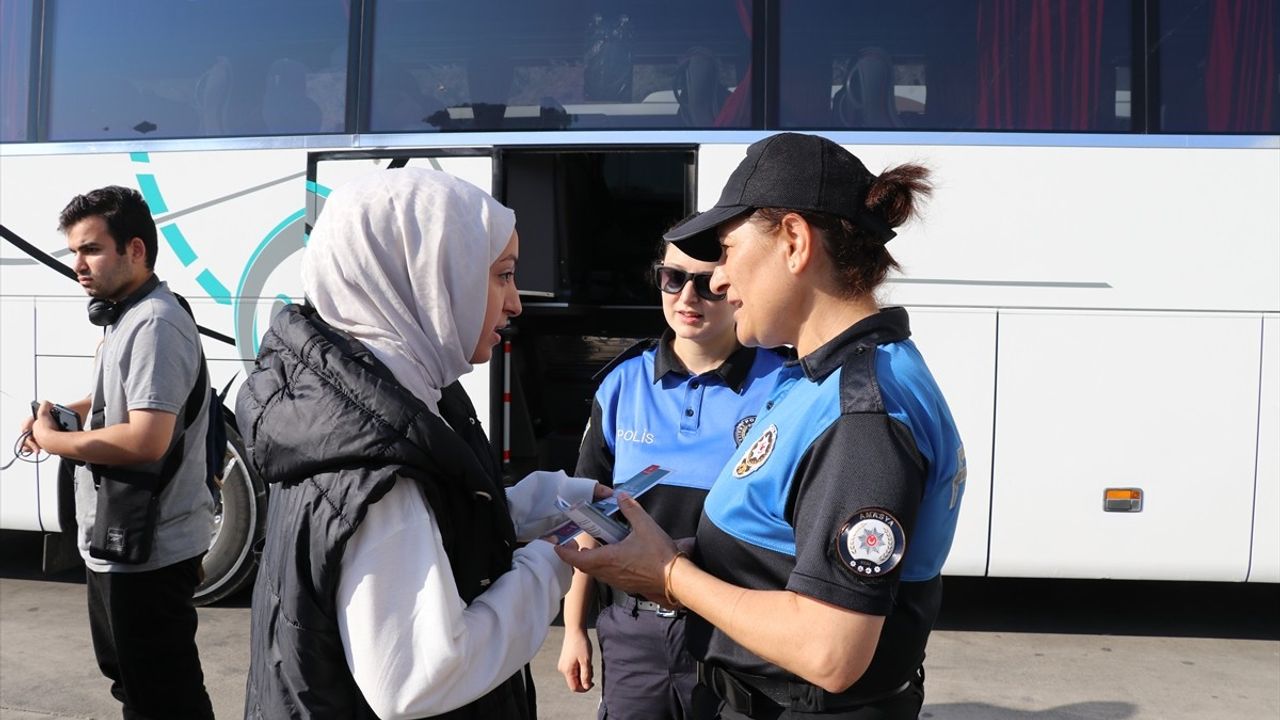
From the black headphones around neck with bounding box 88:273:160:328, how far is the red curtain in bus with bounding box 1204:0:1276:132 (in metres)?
4.78

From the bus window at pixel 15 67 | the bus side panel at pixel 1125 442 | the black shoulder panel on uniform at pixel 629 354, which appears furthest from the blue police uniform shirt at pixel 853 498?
the bus window at pixel 15 67

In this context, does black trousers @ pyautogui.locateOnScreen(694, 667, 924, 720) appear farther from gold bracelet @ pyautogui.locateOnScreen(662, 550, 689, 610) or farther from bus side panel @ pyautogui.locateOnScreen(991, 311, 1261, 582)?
bus side panel @ pyautogui.locateOnScreen(991, 311, 1261, 582)

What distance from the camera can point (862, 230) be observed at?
165 centimetres

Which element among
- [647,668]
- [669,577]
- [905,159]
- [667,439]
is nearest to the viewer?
[669,577]

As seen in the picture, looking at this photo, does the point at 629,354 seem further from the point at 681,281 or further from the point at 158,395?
the point at 158,395

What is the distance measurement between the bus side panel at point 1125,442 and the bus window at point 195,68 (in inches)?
149

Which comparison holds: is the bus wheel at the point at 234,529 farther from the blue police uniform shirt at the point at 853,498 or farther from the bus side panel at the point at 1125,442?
the blue police uniform shirt at the point at 853,498

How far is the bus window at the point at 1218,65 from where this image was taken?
4883 millimetres

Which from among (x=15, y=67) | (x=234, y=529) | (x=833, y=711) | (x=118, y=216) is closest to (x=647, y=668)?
(x=833, y=711)

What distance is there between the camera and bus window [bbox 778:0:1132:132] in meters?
4.93

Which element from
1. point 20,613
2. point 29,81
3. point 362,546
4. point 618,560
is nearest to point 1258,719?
point 618,560

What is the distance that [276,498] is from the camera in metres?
1.65

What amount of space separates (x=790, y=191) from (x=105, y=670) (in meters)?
2.73

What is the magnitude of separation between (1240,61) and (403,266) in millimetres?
4886
